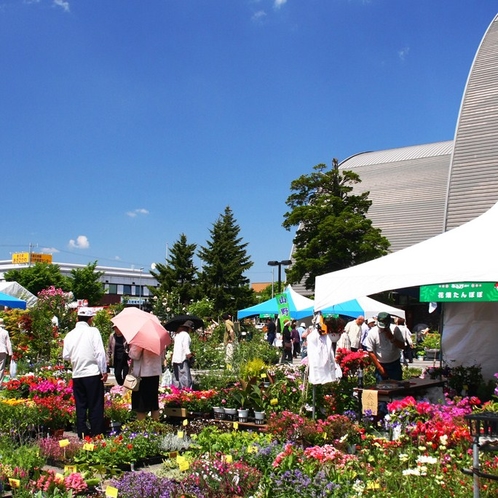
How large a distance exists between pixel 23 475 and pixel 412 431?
12.2 ft

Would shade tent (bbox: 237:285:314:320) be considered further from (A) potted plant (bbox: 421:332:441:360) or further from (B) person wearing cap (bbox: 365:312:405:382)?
(B) person wearing cap (bbox: 365:312:405:382)

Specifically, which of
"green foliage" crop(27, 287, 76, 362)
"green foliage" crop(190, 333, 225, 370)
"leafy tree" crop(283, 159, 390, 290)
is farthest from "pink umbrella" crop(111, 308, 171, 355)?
"leafy tree" crop(283, 159, 390, 290)

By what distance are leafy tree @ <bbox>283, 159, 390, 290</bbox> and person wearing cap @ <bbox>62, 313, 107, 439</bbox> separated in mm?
28773

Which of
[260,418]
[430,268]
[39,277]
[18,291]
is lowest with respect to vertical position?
[260,418]

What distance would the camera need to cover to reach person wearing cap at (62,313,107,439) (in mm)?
8336

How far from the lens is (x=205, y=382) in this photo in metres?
12.1

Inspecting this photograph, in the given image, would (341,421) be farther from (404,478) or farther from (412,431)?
(404,478)

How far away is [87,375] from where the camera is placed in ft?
27.4

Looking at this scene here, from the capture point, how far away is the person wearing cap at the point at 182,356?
12703 mm

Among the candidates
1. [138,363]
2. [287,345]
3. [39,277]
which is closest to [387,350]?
[138,363]

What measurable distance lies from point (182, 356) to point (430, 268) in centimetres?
641

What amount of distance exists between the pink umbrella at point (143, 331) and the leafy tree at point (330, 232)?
27.8 metres

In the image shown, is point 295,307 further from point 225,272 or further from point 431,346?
point 225,272

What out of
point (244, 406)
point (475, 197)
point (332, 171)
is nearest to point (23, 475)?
point (244, 406)
